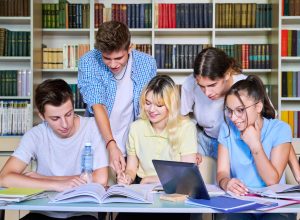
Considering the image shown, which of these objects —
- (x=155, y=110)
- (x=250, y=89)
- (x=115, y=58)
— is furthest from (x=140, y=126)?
(x=250, y=89)

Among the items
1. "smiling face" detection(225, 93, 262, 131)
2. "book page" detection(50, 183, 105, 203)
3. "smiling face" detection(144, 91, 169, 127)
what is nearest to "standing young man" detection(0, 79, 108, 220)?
"smiling face" detection(144, 91, 169, 127)

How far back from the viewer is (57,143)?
2287mm

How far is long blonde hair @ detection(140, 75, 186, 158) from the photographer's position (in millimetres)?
2324

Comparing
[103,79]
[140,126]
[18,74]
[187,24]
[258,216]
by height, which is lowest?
[258,216]

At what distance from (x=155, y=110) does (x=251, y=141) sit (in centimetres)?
51

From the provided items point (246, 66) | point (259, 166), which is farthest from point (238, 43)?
point (259, 166)

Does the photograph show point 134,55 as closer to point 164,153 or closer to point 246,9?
point 164,153

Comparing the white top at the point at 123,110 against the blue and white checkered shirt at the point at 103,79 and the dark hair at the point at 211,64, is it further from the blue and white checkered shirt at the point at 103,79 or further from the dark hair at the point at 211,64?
the dark hair at the point at 211,64

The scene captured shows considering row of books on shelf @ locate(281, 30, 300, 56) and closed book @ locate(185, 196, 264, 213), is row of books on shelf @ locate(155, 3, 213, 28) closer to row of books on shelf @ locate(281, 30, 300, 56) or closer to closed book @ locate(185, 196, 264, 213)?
row of books on shelf @ locate(281, 30, 300, 56)

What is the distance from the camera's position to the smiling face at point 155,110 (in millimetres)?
2330

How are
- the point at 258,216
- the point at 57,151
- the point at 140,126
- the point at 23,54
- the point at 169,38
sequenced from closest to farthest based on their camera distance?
1. the point at 258,216
2. the point at 57,151
3. the point at 140,126
4. the point at 23,54
5. the point at 169,38

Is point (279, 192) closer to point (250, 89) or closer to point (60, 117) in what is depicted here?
point (250, 89)

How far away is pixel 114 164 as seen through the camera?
2.20 meters

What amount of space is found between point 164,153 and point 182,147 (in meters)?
0.09
